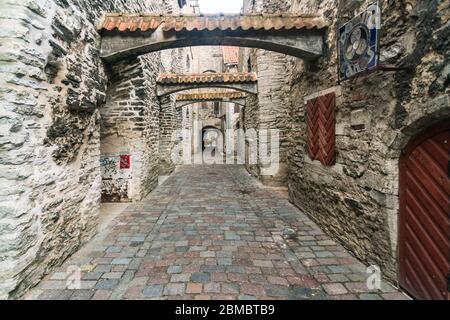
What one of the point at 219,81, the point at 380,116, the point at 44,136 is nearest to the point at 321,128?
the point at 380,116

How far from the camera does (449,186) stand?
6.70ft

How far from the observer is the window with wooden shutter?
12.2ft

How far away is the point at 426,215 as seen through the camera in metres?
2.27

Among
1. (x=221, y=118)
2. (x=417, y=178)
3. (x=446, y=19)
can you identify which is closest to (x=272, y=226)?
→ (x=417, y=178)

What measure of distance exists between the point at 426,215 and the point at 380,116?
1.09 metres

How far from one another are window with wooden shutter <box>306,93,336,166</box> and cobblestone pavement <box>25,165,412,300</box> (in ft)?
4.14

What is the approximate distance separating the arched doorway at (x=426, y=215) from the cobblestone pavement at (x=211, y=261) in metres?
0.30

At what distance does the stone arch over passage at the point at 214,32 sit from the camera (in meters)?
4.16

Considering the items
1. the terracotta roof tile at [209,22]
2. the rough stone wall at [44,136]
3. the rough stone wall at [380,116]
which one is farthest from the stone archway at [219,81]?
the rough stone wall at [44,136]

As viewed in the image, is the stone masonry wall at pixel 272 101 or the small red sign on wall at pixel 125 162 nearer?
the small red sign on wall at pixel 125 162

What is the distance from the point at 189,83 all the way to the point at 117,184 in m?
4.46

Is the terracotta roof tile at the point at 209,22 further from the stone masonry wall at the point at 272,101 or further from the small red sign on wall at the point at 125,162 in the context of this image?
the stone masonry wall at the point at 272,101

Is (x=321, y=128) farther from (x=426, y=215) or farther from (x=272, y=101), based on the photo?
(x=272, y=101)

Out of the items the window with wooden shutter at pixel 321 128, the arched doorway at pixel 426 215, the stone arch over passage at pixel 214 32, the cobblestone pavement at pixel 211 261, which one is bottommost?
the cobblestone pavement at pixel 211 261
